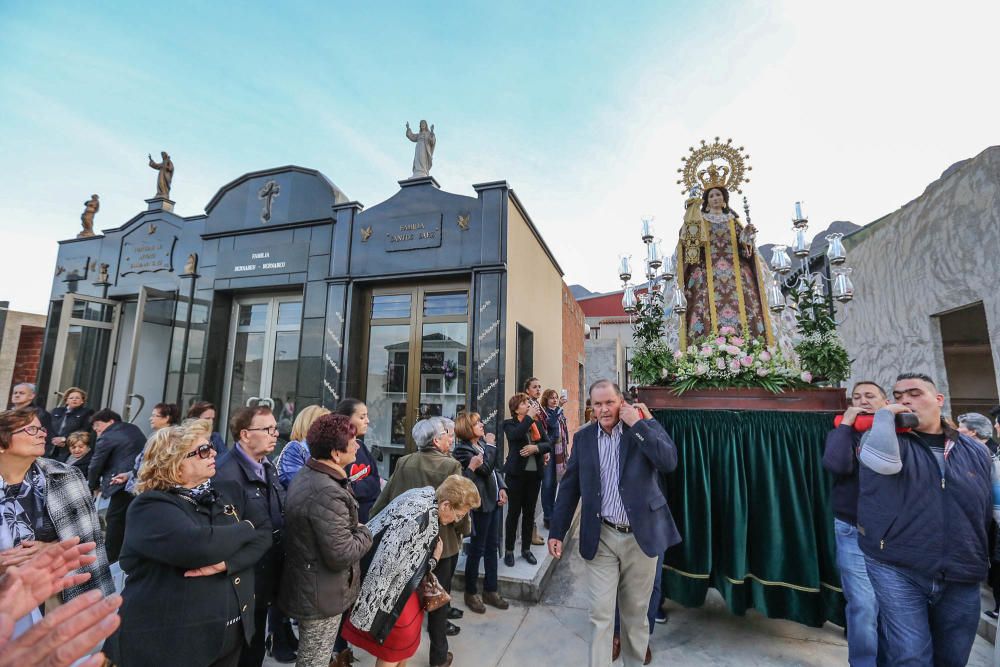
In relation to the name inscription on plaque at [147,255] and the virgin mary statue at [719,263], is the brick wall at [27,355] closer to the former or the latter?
the name inscription on plaque at [147,255]

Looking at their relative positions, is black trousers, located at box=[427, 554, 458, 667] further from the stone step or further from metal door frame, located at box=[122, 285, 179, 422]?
metal door frame, located at box=[122, 285, 179, 422]

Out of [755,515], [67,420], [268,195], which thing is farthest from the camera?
[268,195]

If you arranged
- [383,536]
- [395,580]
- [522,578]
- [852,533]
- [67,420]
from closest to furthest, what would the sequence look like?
1. [395,580]
2. [383,536]
3. [852,533]
4. [522,578]
5. [67,420]

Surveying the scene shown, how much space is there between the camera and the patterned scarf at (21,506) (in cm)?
196

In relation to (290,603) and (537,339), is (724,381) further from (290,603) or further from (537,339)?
(537,339)

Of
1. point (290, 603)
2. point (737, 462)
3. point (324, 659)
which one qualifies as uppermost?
point (737, 462)

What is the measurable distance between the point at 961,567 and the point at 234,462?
3.79 meters

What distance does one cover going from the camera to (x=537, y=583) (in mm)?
3904

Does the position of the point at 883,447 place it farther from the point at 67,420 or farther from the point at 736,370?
the point at 67,420

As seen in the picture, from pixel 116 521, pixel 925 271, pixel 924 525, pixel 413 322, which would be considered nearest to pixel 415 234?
pixel 413 322

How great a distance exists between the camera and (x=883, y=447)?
2217 millimetres

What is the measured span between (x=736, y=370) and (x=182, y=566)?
3891 millimetres

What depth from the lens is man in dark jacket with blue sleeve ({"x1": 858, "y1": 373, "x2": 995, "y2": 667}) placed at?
6.79ft

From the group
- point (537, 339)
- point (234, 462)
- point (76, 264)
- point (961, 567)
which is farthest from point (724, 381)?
point (76, 264)
